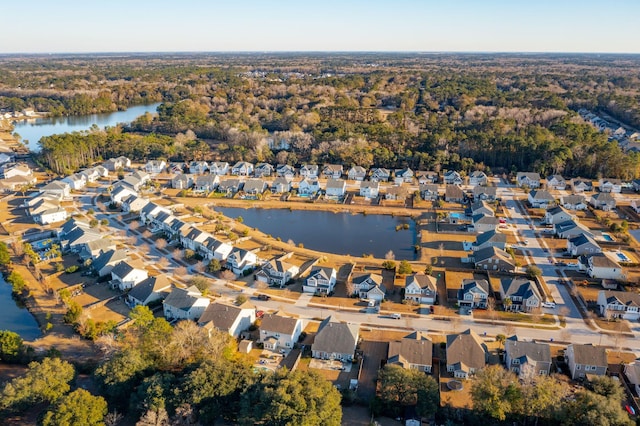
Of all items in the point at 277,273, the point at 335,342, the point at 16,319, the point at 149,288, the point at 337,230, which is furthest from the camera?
the point at 337,230

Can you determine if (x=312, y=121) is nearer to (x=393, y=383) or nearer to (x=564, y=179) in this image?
(x=564, y=179)

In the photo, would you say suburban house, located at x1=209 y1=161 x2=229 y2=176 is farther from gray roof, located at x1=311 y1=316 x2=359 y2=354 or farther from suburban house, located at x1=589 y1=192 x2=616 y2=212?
suburban house, located at x1=589 y1=192 x2=616 y2=212

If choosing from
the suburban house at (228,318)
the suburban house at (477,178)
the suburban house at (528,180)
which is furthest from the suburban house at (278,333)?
the suburban house at (528,180)

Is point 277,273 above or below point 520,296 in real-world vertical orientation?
below

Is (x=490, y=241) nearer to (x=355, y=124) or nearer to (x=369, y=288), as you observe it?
(x=369, y=288)

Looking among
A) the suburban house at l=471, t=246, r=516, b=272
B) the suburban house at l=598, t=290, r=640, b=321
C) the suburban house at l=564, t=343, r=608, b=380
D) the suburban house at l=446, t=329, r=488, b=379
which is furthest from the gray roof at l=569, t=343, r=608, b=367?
the suburban house at l=471, t=246, r=516, b=272

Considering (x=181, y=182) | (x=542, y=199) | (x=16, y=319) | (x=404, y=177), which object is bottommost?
(x=16, y=319)

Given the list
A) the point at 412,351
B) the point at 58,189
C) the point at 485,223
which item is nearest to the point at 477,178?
the point at 485,223

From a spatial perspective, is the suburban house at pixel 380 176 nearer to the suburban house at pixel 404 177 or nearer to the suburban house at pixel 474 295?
the suburban house at pixel 404 177
